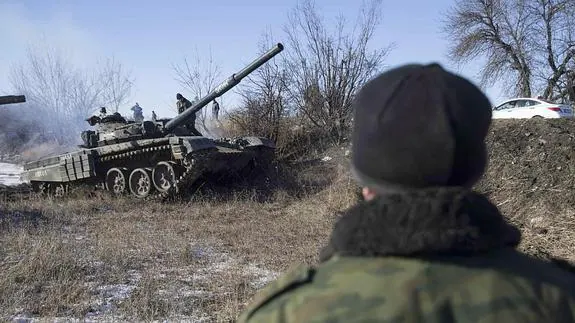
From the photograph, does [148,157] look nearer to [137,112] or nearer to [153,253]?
[137,112]

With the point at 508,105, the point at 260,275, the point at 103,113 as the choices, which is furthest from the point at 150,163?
the point at 508,105

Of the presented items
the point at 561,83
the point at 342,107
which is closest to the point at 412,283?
the point at 342,107

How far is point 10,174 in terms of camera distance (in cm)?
2045

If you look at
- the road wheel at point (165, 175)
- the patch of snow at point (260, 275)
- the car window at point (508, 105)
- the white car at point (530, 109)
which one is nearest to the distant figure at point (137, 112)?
the road wheel at point (165, 175)

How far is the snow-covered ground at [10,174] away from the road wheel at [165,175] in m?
6.16

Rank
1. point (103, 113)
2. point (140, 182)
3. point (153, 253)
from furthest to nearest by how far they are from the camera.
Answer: point (103, 113), point (140, 182), point (153, 253)

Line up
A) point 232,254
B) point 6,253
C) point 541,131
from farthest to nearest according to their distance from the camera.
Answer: point 541,131 < point 232,254 < point 6,253

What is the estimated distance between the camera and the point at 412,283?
0.95 meters

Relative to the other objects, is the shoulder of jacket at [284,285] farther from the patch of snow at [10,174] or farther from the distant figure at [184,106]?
the patch of snow at [10,174]

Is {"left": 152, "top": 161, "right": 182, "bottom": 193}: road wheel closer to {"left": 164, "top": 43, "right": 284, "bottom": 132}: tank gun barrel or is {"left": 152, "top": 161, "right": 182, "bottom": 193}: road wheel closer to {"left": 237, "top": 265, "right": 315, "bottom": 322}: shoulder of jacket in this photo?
{"left": 164, "top": 43, "right": 284, "bottom": 132}: tank gun barrel

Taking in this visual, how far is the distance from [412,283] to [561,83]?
27133 millimetres

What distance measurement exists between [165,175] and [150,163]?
0.83m

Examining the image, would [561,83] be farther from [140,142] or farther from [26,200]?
[26,200]

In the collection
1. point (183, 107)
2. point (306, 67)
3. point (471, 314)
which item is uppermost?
point (306, 67)
